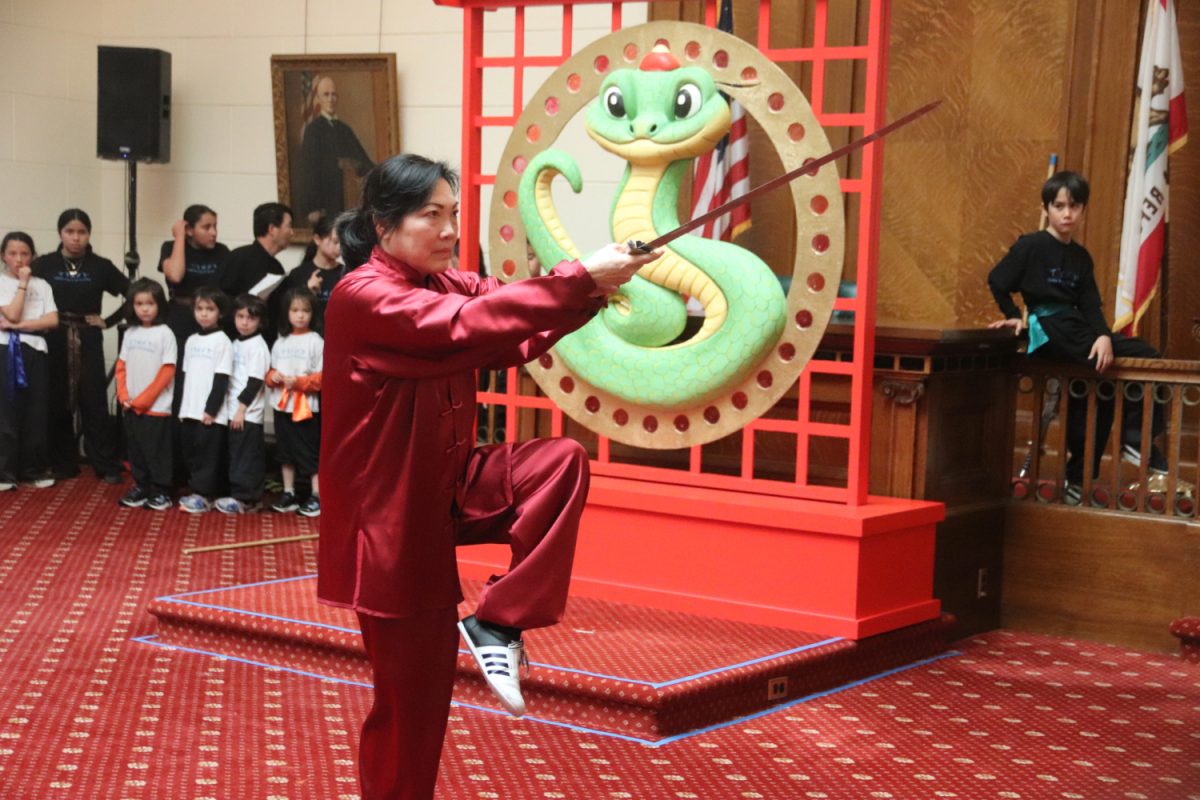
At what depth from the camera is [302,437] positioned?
740 centimetres

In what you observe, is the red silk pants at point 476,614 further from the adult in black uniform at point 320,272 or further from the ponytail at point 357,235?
the adult in black uniform at point 320,272

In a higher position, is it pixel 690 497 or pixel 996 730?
pixel 690 497

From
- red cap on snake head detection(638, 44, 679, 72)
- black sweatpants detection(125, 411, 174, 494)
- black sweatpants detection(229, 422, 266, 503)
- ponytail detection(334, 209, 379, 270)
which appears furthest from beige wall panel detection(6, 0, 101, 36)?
ponytail detection(334, 209, 379, 270)

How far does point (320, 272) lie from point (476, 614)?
503cm

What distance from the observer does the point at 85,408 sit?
8.19m

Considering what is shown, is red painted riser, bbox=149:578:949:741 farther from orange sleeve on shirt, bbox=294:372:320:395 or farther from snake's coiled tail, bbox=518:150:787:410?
orange sleeve on shirt, bbox=294:372:320:395

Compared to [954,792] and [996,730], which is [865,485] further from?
[954,792]

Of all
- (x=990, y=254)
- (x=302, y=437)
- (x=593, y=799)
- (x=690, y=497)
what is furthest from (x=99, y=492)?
(x=593, y=799)

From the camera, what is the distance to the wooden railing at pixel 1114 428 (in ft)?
17.5

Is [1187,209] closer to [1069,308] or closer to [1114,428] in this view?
[1069,308]

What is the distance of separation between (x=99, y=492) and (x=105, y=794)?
14.7 feet

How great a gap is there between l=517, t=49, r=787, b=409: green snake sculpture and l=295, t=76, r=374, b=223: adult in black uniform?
339 centimetres

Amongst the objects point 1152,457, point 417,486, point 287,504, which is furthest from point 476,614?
point 287,504

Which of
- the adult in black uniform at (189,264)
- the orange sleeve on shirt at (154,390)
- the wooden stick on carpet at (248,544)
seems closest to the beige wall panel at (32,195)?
the adult in black uniform at (189,264)
